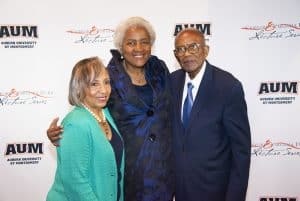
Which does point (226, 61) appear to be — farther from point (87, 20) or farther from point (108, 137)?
point (108, 137)

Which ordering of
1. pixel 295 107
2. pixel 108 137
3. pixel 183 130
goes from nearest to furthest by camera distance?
pixel 108 137
pixel 183 130
pixel 295 107

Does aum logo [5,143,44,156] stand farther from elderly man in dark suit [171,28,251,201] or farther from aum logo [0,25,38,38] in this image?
elderly man in dark suit [171,28,251,201]

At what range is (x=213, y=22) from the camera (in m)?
2.80

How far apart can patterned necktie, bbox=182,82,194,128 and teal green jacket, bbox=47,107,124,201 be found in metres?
0.48

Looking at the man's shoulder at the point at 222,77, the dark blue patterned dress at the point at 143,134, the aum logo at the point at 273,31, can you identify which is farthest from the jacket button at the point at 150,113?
the aum logo at the point at 273,31

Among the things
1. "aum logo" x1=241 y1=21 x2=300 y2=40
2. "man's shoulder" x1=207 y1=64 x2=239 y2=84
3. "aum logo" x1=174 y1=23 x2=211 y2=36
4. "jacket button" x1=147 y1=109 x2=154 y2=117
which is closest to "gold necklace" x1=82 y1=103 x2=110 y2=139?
"jacket button" x1=147 y1=109 x2=154 y2=117

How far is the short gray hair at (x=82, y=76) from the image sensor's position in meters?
1.49

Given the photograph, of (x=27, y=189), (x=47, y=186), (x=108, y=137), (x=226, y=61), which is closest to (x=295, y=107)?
(x=226, y=61)

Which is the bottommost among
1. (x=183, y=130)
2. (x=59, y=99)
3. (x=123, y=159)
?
(x=123, y=159)

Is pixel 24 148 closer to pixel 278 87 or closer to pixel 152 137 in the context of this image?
pixel 152 137

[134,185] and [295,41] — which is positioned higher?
[295,41]

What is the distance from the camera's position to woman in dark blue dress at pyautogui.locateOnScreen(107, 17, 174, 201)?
6.00 ft

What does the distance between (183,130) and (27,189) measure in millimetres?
1885

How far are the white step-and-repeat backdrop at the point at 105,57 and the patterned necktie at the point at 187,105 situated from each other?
1076mm
